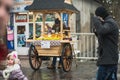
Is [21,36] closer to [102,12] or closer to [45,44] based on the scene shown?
[45,44]

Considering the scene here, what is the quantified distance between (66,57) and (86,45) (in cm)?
447

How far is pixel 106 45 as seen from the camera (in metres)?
6.58

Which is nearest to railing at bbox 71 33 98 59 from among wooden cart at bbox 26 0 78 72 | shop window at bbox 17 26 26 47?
wooden cart at bbox 26 0 78 72

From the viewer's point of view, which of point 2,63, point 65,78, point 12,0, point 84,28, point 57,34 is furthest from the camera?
point 84,28

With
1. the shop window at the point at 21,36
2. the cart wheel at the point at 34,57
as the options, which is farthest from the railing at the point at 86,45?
the shop window at the point at 21,36

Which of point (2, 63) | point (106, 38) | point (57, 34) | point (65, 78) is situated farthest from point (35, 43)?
point (2, 63)

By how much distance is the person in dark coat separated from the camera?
645 cm

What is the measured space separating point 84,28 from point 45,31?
12713mm

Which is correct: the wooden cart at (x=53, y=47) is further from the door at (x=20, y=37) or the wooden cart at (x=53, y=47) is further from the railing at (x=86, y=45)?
the door at (x=20, y=37)

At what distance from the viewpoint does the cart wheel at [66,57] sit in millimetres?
13078

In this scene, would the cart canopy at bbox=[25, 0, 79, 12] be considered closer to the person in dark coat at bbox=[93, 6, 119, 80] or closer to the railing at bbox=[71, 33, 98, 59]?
the railing at bbox=[71, 33, 98, 59]

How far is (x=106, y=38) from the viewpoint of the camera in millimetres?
6578

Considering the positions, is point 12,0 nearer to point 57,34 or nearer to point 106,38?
point 106,38

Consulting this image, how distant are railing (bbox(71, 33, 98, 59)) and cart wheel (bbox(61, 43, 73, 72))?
10.0 feet
